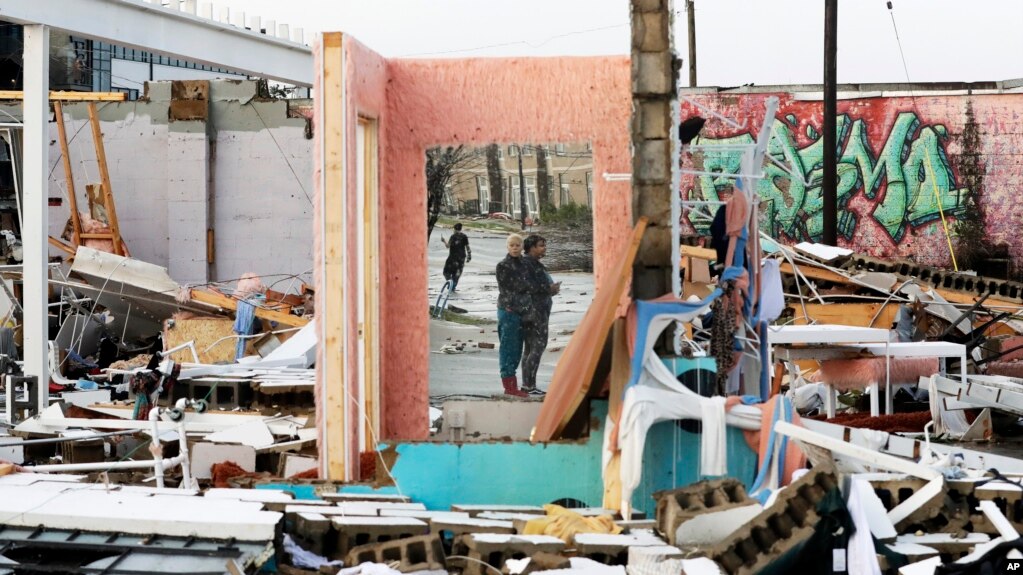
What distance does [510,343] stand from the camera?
972 centimetres

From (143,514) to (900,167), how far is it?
21200mm

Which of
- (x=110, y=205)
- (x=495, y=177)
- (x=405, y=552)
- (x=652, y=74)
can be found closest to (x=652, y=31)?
(x=652, y=74)

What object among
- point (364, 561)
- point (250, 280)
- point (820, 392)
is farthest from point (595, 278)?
point (250, 280)

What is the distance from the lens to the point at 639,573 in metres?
6.71

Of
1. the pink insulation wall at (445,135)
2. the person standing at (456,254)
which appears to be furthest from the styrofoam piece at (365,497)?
the person standing at (456,254)

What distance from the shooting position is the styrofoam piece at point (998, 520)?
271 inches

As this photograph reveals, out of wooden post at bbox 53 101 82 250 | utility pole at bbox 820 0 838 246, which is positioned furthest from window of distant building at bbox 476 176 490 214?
wooden post at bbox 53 101 82 250

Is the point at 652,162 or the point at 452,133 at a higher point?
the point at 452,133

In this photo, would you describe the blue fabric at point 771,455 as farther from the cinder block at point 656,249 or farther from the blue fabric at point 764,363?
the blue fabric at point 764,363

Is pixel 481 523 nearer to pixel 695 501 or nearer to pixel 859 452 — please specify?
pixel 695 501

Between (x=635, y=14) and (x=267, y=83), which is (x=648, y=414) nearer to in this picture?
(x=635, y=14)

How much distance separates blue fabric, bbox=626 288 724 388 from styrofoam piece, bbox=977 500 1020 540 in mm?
1997

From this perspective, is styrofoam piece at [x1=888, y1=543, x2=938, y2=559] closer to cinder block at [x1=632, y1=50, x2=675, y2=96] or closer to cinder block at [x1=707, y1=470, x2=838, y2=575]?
cinder block at [x1=707, y1=470, x2=838, y2=575]

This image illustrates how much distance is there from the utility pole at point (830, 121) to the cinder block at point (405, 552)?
16469 millimetres
